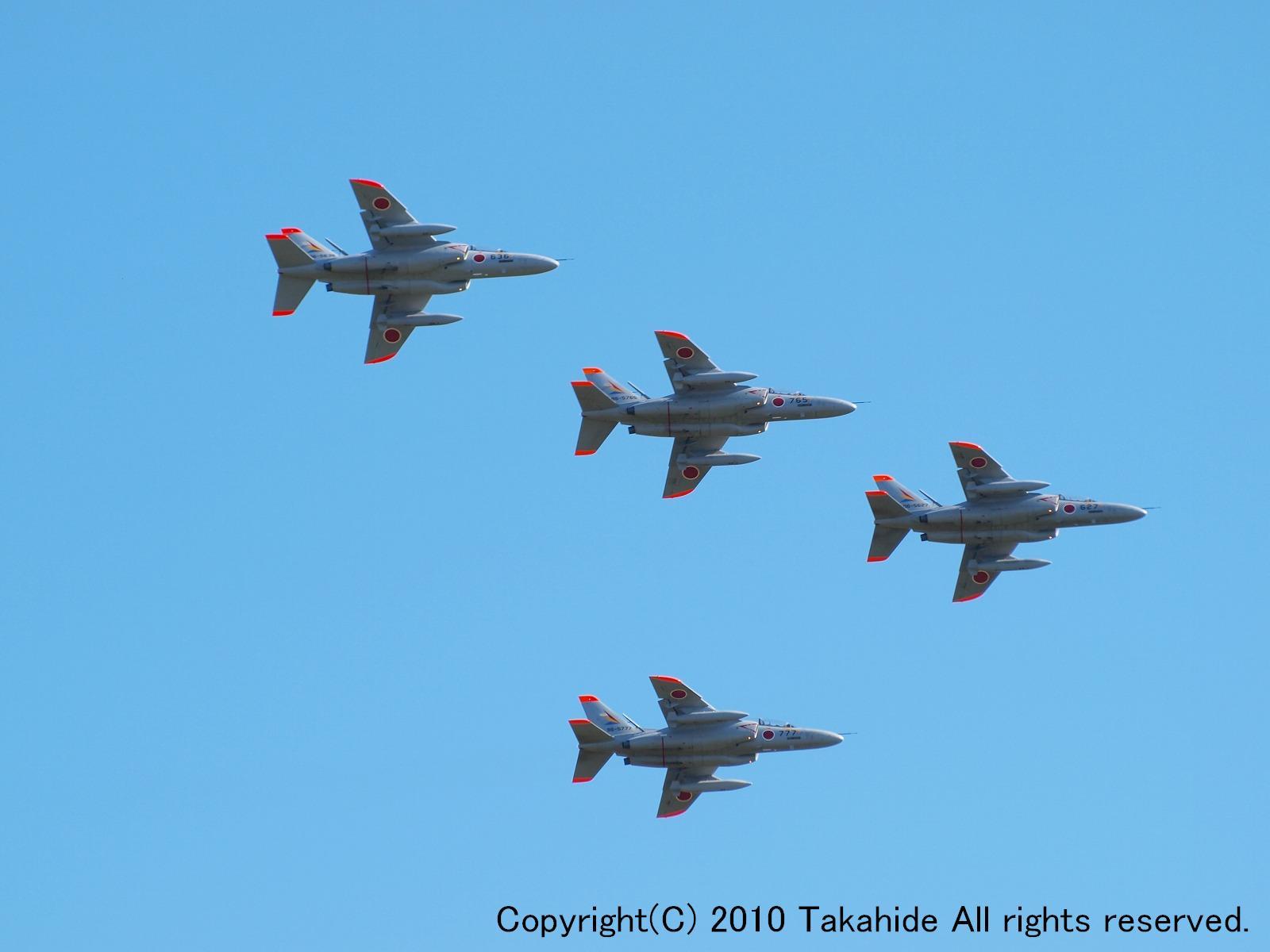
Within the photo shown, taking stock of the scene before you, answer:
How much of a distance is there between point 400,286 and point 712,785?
83.6 feet

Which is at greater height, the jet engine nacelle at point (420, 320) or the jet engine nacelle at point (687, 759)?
the jet engine nacelle at point (420, 320)

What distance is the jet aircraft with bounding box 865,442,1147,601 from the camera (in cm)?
10194

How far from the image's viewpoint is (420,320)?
102 metres

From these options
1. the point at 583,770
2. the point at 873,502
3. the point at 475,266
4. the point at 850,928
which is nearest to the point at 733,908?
the point at 850,928

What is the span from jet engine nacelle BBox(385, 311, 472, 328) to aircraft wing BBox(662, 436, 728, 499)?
11.3m

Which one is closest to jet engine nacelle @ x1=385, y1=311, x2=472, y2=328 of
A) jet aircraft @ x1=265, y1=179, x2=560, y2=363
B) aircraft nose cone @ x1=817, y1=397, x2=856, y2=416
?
jet aircraft @ x1=265, y1=179, x2=560, y2=363

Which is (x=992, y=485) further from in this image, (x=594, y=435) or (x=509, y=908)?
(x=509, y=908)


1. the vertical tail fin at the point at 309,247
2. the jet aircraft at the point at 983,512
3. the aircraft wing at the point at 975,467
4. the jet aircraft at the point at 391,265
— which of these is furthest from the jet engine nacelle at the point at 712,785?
the vertical tail fin at the point at 309,247

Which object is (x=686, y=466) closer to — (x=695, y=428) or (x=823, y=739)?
(x=695, y=428)

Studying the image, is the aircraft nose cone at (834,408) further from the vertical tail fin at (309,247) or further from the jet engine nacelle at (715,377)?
the vertical tail fin at (309,247)

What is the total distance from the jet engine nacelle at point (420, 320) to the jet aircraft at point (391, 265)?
3 cm

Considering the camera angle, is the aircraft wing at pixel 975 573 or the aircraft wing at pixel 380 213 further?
the aircraft wing at pixel 975 573

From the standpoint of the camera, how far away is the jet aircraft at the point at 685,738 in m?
102

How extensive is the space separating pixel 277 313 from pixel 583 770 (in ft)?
76.6
